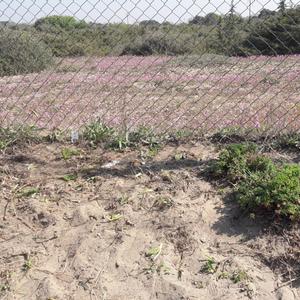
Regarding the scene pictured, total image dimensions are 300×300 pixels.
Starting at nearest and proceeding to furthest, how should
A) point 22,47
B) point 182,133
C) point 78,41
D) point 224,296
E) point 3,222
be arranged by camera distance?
point 224,296 → point 3,222 → point 182,133 → point 78,41 → point 22,47

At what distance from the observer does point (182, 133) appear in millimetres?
4266

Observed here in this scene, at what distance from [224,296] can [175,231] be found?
54cm

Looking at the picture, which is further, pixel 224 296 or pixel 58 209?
pixel 58 209

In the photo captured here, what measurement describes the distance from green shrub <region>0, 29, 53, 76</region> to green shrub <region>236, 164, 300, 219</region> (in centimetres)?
1063

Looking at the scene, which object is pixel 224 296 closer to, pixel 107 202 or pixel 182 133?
pixel 107 202

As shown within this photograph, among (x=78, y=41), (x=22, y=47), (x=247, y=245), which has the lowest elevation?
(x=22, y=47)

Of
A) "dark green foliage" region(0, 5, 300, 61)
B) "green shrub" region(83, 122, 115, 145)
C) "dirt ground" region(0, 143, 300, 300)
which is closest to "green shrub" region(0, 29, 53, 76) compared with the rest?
"dark green foliage" region(0, 5, 300, 61)

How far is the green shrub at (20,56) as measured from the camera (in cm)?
1327

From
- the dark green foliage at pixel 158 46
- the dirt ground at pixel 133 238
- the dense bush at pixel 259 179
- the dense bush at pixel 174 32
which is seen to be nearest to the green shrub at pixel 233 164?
the dense bush at pixel 259 179

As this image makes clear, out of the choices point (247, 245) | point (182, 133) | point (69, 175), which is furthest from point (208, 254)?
point (182, 133)

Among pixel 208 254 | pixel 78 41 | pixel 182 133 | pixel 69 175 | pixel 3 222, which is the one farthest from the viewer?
pixel 78 41

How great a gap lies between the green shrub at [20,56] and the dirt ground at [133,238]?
9.97 meters

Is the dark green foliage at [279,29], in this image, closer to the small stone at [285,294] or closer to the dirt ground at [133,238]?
the dirt ground at [133,238]

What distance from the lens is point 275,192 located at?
9.66 ft
